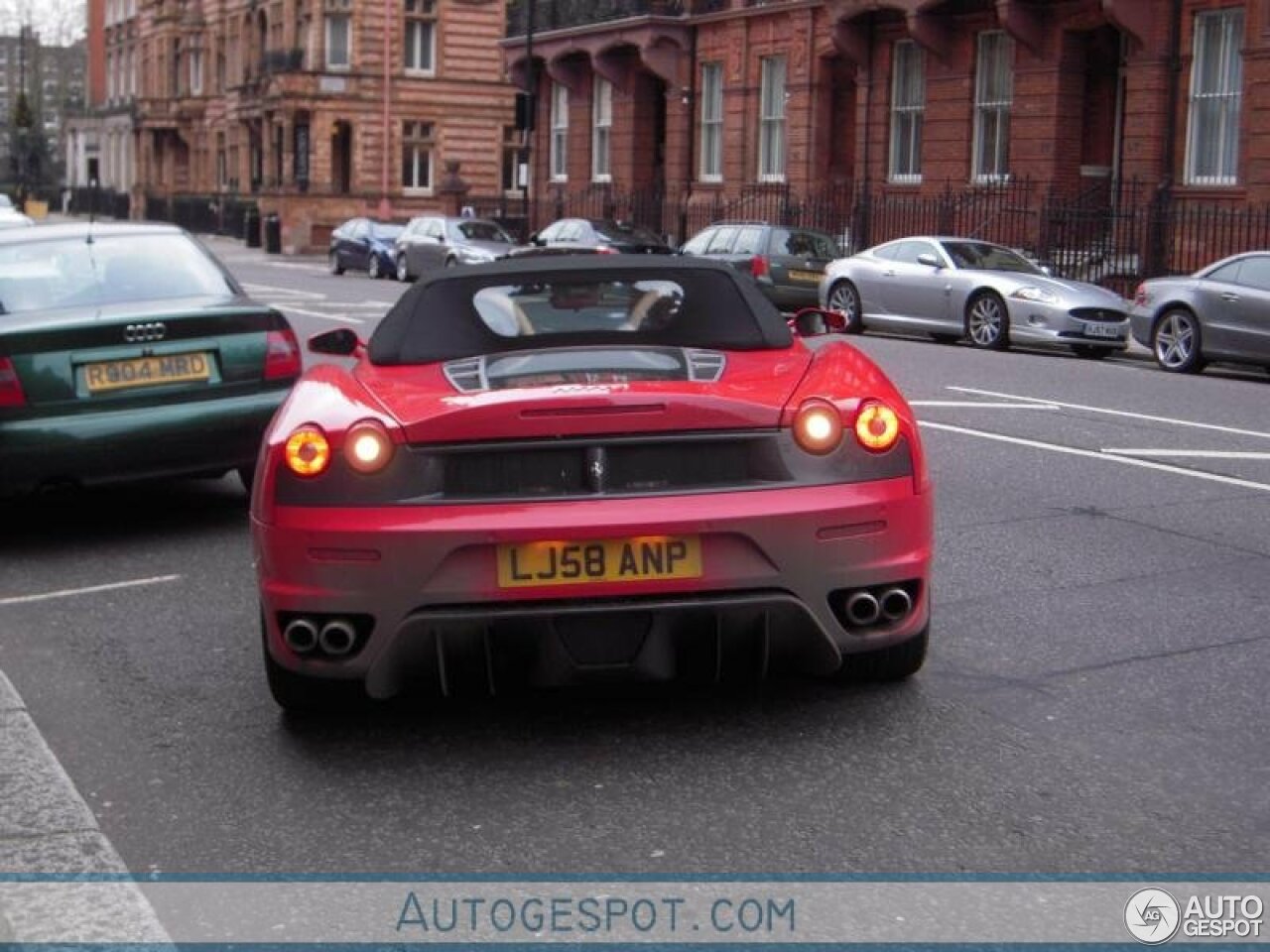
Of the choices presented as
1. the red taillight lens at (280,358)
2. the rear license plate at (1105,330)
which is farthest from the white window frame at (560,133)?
the red taillight lens at (280,358)

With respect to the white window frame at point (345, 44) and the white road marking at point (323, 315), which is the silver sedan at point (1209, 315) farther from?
the white window frame at point (345, 44)

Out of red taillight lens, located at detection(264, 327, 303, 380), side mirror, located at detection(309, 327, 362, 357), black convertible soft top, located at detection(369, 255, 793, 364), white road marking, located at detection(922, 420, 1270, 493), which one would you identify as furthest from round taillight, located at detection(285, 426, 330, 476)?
white road marking, located at detection(922, 420, 1270, 493)

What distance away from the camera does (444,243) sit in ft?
126

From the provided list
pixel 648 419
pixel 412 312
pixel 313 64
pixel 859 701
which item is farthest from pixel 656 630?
pixel 313 64

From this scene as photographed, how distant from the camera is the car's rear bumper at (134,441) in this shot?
26.7 feet

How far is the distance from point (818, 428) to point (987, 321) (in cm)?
1687

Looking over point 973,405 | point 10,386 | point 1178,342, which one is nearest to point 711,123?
point 1178,342

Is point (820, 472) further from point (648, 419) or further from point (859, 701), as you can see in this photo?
point (859, 701)

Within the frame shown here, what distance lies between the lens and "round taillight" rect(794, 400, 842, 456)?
200 inches

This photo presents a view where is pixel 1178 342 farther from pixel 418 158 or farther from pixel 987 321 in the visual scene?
pixel 418 158

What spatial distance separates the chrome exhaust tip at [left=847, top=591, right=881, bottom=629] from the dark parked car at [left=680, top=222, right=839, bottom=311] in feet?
72.4

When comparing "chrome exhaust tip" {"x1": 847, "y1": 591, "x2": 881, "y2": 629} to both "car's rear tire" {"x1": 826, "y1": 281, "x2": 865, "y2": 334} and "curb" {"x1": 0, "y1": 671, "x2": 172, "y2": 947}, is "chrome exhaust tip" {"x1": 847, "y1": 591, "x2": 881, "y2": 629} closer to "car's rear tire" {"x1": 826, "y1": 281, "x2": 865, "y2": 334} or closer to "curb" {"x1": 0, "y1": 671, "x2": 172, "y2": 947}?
"curb" {"x1": 0, "y1": 671, "x2": 172, "y2": 947}

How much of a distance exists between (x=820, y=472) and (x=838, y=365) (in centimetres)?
64

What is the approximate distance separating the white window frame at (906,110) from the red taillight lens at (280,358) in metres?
26.3
